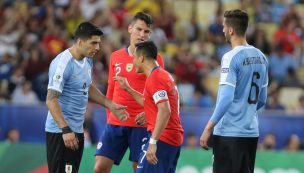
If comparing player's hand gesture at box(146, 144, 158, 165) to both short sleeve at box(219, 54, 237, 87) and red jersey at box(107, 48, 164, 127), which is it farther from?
red jersey at box(107, 48, 164, 127)

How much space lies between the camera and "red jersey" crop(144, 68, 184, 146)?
970 cm

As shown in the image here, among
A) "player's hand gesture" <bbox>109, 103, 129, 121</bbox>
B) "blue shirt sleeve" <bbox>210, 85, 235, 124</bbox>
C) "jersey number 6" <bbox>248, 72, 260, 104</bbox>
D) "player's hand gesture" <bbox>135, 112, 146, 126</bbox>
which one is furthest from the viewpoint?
"player's hand gesture" <bbox>109, 103, 129, 121</bbox>

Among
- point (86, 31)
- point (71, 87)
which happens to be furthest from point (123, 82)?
point (86, 31)

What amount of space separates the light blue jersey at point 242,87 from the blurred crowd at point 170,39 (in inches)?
303

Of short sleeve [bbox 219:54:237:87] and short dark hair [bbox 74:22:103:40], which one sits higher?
short dark hair [bbox 74:22:103:40]

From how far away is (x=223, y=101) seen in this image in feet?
31.2

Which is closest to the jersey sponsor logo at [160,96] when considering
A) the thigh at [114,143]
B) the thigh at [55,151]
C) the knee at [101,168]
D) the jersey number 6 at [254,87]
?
the jersey number 6 at [254,87]

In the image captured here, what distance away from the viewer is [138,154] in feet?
36.5

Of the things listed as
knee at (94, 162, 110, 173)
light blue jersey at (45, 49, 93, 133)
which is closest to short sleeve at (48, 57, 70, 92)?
light blue jersey at (45, 49, 93, 133)

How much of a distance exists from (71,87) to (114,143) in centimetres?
137

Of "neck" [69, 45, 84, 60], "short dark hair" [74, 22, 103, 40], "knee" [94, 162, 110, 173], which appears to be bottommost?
"knee" [94, 162, 110, 173]

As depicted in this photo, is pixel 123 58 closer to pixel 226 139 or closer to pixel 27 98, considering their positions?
pixel 226 139

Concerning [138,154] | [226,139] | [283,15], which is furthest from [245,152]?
[283,15]

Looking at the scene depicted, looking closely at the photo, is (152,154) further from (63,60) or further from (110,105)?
(63,60)
